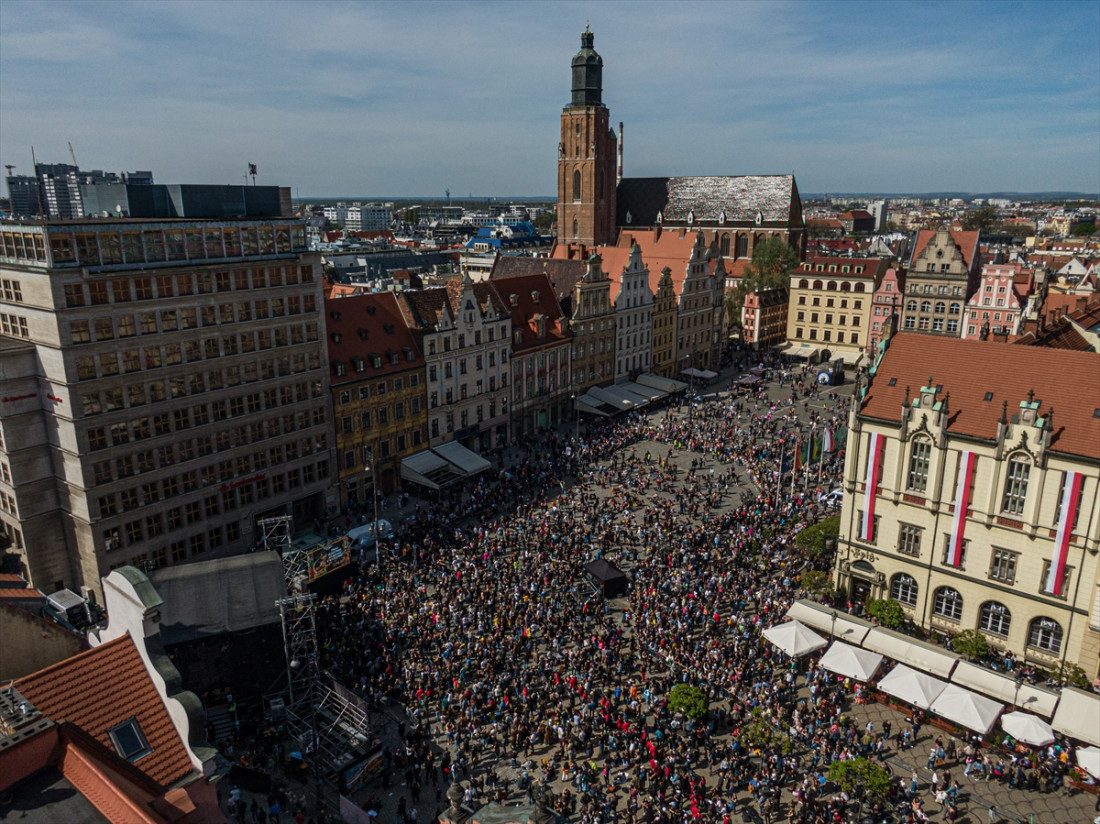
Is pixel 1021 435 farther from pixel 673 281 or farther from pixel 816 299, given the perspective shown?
pixel 816 299

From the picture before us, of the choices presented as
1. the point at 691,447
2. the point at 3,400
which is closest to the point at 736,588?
the point at 691,447

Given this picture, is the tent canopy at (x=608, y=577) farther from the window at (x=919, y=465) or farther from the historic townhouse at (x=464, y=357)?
the historic townhouse at (x=464, y=357)

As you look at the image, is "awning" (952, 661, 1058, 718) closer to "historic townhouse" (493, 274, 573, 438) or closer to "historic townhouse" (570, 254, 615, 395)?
"historic townhouse" (493, 274, 573, 438)

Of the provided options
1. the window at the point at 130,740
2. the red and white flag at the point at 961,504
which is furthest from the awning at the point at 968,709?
the window at the point at 130,740

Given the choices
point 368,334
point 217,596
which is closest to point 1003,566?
point 217,596

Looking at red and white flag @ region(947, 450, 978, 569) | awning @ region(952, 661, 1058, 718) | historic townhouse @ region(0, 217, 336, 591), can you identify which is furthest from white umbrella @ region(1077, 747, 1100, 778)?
historic townhouse @ region(0, 217, 336, 591)

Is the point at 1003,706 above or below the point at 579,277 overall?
below
